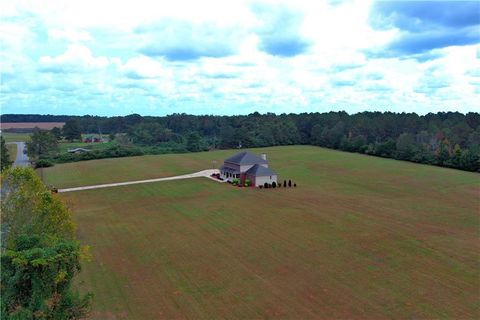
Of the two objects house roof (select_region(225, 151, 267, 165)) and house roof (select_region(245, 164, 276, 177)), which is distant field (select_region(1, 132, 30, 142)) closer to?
house roof (select_region(225, 151, 267, 165))

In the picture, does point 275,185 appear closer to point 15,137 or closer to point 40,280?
point 40,280

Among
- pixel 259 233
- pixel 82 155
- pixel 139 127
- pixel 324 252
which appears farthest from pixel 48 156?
pixel 324 252

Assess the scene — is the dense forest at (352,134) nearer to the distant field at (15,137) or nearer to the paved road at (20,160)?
the paved road at (20,160)

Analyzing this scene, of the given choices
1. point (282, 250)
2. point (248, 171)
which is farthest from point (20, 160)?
point (282, 250)

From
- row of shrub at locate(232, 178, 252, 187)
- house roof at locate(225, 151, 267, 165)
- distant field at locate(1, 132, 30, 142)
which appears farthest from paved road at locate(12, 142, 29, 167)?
row of shrub at locate(232, 178, 252, 187)

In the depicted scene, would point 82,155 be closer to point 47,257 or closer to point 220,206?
point 220,206

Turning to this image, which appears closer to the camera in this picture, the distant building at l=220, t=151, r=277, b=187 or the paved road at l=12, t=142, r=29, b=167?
the distant building at l=220, t=151, r=277, b=187
